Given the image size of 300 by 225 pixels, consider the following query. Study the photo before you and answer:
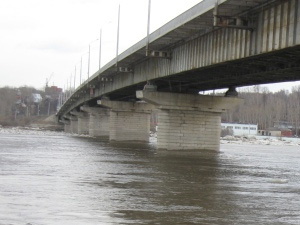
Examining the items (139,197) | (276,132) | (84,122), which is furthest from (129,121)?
(276,132)

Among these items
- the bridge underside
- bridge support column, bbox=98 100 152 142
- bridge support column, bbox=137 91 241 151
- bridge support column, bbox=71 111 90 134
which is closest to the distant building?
bridge support column, bbox=71 111 90 134

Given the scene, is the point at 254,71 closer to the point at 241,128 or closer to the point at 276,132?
the point at 241,128

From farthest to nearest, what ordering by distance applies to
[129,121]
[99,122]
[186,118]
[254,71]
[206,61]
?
[99,122], [129,121], [186,118], [254,71], [206,61]

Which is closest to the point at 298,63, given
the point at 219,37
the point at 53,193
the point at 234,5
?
the point at 219,37

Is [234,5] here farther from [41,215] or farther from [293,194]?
[41,215]

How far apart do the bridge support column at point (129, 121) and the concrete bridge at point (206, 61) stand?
9.13 m

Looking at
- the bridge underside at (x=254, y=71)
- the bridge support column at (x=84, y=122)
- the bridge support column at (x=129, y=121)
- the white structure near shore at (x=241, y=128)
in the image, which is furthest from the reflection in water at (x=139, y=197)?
the white structure near shore at (x=241, y=128)

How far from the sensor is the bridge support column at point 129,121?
237 ft

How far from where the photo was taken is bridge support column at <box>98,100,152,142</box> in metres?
72.2

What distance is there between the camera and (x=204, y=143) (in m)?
45.7

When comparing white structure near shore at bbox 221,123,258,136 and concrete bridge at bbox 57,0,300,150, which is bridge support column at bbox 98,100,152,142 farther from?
white structure near shore at bbox 221,123,258,136

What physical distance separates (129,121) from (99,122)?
768 inches

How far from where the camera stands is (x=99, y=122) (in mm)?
91375

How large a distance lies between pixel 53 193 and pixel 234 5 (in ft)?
37.3
